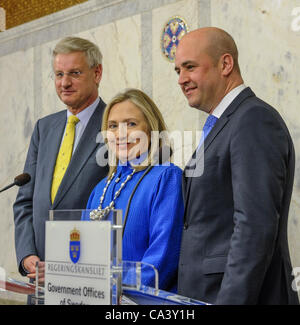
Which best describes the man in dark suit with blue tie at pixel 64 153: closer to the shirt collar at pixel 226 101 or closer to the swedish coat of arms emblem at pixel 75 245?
the shirt collar at pixel 226 101

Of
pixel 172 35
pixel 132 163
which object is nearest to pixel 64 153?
pixel 132 163

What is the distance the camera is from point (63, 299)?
1393mm

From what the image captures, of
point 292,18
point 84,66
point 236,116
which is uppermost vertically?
point 292,18

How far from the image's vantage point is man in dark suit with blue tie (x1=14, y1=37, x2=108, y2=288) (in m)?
2.86

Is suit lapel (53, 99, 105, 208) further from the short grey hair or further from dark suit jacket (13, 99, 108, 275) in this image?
the short grey hair

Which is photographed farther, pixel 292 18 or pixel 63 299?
pixel 292 18

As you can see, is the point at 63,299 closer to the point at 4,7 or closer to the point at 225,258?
the point at 225,258

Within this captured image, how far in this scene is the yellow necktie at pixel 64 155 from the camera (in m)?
2.94

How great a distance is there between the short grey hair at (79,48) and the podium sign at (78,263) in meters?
1.79

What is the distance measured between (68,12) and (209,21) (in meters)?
1.77

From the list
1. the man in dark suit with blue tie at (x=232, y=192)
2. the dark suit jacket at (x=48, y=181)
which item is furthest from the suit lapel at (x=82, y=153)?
the man in dark suit with blue tie at (x=232, y=192)

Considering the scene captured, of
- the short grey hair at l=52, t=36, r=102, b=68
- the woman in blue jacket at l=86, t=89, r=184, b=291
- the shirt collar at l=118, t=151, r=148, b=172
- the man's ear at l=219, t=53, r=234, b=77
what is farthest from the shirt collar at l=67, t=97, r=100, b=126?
the man's ear at l=219, t=53, r=234, b=77

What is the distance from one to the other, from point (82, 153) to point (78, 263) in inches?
63.5

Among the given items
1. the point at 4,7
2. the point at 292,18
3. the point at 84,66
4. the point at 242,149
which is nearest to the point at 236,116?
the point at 242,149
